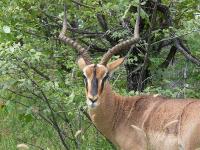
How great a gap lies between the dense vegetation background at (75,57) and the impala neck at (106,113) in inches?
7.4

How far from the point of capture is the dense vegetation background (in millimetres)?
7113

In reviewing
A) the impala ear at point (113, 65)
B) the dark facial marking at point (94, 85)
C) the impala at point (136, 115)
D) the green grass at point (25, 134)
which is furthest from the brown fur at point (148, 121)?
the green grass at point (25, 134)

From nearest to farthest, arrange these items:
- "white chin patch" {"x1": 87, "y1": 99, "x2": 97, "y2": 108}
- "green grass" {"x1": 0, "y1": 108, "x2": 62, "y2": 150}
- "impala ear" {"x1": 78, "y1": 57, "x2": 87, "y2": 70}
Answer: "white chin patch" {"x1": 87, "y1": 99, "x2": 97, "y2": 108}, "impala ear" {"x1": 78, "y1": 57, "x2": 87, "y2": 70}, "green grass" {"x1": 0, "y1": 108, "x2": 62, "y2": 150}

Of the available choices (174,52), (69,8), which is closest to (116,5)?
(69,8)

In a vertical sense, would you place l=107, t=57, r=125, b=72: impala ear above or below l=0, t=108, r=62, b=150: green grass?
above

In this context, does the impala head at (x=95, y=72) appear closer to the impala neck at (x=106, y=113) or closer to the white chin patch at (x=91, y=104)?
the white chin patch at (x=91, y=104)

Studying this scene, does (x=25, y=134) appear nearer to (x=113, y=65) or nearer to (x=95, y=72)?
(x=113, y=65)

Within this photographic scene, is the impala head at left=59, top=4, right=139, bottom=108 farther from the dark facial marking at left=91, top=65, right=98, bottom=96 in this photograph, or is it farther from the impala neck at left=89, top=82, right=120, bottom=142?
the impala neck at left=89, top=82, right=120, bottom=142

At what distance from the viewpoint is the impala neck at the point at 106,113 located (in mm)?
7059

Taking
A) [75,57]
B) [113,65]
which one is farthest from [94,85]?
[75,57]

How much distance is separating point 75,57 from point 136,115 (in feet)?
5.91

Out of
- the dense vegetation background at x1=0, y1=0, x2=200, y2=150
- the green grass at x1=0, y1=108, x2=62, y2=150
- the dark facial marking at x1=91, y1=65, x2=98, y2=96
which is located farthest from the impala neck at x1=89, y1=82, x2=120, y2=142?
the green grass at x1=0, y1=108, x2=62, y2=150

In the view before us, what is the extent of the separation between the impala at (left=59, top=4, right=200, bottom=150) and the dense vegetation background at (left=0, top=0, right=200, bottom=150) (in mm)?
345

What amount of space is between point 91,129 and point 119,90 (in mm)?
1771
